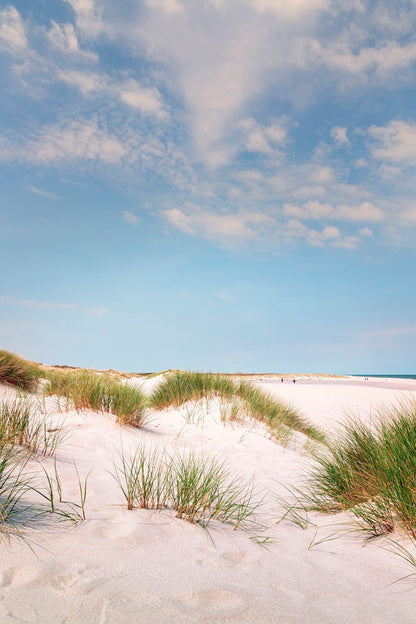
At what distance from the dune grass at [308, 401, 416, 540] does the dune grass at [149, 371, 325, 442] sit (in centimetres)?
403

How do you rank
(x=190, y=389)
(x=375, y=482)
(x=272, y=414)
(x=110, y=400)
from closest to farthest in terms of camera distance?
(x=375, y=482)
(x=110, y=400)
(x=272, y=414)
(x=190, y=389)

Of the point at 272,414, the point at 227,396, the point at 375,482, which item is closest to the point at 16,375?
the point at 227,396

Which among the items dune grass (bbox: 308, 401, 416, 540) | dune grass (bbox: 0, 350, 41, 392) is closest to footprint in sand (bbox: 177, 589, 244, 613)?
dune grass (bbox: 308, 401, 416, 540)

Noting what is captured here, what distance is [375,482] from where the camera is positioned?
3195 millimetres

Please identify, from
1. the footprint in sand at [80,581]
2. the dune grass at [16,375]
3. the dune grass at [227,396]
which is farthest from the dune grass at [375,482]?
the dune grass at [16,375]

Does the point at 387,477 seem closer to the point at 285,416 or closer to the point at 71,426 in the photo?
the point at 71,426

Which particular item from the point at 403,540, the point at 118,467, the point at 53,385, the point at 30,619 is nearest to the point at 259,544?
the point at 403,540

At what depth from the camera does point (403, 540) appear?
2.54m

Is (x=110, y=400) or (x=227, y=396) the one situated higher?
(x=227, y=396)

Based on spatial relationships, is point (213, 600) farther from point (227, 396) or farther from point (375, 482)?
point (227, 396)

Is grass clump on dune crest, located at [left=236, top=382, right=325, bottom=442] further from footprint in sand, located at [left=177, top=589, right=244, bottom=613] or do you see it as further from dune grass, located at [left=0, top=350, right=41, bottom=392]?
footprint in sand, located at [left=177, top=589, right=244, bottom=613]

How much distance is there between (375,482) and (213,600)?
78.4 inches

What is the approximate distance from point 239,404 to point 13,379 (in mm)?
6084

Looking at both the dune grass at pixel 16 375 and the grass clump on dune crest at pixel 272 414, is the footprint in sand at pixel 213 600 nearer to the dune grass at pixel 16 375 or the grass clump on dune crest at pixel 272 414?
the grass clump on dune crest at pixel 272 414
